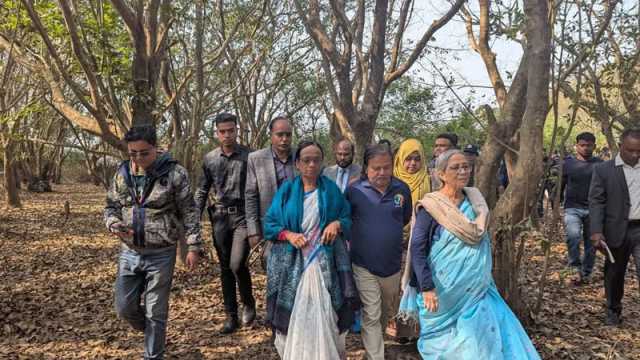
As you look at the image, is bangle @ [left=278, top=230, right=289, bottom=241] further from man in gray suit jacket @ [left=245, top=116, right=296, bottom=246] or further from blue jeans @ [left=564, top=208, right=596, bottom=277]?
Answer: blue jeans @ [left=564, top=208, right=596, bottom=277]

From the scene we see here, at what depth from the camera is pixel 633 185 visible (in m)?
4.88

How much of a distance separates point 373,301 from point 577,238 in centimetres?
418

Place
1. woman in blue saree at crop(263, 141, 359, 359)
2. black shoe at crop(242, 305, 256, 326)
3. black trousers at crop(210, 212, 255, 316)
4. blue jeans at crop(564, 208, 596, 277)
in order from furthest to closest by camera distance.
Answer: blue jeans at crop(564, 208, 596, 277) < black shoe at crop(242, 305, 256, 326) < black trousers at crop(210, 212, 255, 316) < woman in blue saree at crop(263, 141, 359, 359)

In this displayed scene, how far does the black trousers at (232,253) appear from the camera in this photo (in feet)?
15.5

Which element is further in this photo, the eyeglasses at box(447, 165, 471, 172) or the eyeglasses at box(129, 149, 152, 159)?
the eyeglasses at box(129, 149, 152, 159)

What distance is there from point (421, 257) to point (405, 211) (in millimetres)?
601

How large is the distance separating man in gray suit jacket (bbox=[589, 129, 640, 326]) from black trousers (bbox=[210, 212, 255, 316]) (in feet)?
11.0

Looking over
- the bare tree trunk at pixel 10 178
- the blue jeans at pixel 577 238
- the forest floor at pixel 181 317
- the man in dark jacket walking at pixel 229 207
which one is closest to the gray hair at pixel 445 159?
the forest floor at pixel 181 317

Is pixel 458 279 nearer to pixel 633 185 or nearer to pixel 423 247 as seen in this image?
pixel 423 247

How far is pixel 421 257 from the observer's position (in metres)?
3.41

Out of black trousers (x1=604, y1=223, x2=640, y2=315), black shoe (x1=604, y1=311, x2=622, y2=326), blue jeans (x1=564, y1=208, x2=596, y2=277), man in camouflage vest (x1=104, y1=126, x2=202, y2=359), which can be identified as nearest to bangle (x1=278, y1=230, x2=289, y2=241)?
man in camouflage vest (x1=104, y1=126, x2=202, y2=359)

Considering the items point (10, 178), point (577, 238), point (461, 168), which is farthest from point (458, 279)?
point (10, 178)

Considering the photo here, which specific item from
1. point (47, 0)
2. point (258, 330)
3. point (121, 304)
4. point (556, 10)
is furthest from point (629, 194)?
point (47, 0)

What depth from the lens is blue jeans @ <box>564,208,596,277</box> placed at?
6727 mm
